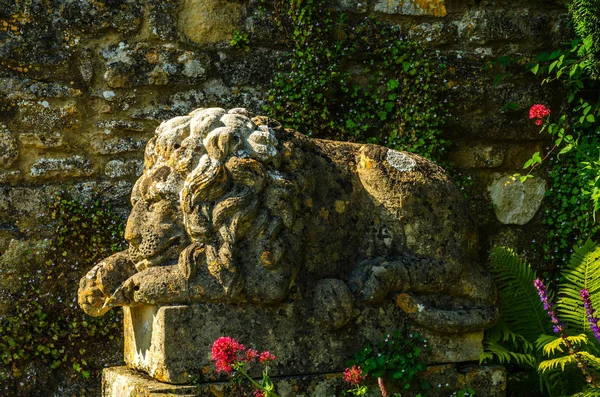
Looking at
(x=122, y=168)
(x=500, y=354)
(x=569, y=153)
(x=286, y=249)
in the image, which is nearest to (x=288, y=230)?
(x=286, y=249)

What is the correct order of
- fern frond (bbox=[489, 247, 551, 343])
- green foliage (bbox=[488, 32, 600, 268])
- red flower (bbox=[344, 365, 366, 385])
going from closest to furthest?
red flower (bbox=[344, 365, 366, 385])
fern frond (bbox=[489, 247, 551, 343])
green foliage (bbox=[488, 32, 600, 268])

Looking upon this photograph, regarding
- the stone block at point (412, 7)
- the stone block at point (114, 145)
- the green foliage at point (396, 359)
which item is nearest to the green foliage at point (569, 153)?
the stone block at point (412, 7)

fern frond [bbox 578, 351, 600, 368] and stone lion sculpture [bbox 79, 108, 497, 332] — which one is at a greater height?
stone lion sculpture [bbox 79, 108, 497, 332]

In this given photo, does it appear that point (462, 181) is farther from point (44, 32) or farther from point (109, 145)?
point (44, 32)

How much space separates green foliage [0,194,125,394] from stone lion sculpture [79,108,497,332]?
146 centimetres

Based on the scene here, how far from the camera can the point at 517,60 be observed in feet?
17.8

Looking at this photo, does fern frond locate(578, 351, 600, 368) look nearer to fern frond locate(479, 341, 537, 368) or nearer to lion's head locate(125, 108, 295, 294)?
fern frond locate(479, 341, 537, 368)

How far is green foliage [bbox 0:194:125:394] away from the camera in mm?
4715

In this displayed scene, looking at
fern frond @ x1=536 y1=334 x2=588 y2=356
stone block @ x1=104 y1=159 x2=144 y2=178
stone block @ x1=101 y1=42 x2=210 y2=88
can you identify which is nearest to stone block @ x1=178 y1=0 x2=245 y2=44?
stone block @ x1=101 y1=42 x2=210 y2=88

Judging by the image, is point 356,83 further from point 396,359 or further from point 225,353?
point 225,353

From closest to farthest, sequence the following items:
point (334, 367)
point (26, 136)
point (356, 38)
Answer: point (334, 367) → point (26, 136) → point (356, 38)

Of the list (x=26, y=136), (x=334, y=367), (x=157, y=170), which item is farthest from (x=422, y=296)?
(x=26, y=136)

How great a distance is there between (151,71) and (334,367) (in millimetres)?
2486

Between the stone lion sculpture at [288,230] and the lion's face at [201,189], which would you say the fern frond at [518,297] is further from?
the lion's face at [201,189]
